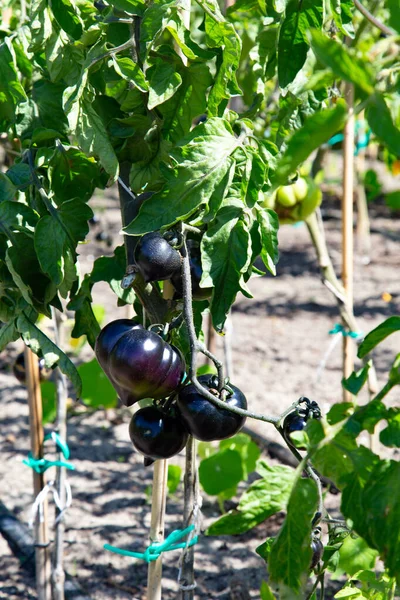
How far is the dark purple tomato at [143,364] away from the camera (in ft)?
2.76

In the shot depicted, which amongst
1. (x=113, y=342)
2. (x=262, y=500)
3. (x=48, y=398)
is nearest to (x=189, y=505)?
(x=262, y=500)

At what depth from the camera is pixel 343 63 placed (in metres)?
0.48

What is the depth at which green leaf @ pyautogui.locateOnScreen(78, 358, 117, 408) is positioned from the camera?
2580 millimetres

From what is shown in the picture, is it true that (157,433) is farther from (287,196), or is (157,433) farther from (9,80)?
(287,196)

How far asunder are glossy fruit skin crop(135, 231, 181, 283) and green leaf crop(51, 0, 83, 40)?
29 centimetres

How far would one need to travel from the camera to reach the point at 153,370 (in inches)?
33.3

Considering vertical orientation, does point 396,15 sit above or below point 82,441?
below

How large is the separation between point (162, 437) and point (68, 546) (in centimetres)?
136

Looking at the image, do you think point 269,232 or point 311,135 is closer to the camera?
point 311,135

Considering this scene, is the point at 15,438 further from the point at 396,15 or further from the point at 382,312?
the point at 396,15

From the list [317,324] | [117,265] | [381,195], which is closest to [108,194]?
[381,195]

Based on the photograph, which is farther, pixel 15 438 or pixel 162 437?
pixel 15 438

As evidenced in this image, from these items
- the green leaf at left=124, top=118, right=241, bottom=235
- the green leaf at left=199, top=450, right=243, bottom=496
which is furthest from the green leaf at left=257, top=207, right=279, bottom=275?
the green leaf at left=199, top=450, right=243, bottom=496

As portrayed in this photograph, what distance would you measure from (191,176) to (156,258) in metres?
0.11
